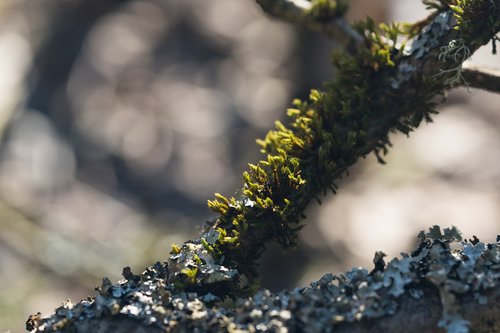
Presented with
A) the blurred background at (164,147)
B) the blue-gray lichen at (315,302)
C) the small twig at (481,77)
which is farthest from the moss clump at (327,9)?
the blurred background at (164,147)

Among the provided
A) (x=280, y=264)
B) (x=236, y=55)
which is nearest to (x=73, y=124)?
(x=236, y=55)

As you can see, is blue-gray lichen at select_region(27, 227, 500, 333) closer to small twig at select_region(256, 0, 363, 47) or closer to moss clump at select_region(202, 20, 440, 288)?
moss clump at select_region(202, 20, 440, 288)

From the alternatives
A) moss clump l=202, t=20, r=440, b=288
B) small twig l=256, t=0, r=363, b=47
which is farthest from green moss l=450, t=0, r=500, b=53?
small twig l=256, t=0, r=363, b=47

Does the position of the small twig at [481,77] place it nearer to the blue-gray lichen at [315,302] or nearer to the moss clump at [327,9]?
the moss clump at [327,9]

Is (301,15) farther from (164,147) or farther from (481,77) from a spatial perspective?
(164,147)

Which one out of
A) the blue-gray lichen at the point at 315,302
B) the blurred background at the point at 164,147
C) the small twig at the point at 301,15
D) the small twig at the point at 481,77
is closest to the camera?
the blue-gray lichen at the point at 315,302

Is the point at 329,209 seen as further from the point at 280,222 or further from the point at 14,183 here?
the point at 280,222
